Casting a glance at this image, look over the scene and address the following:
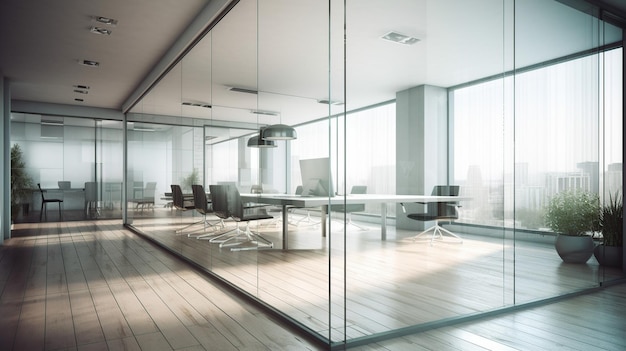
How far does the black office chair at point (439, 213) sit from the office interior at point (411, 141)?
0.04 m

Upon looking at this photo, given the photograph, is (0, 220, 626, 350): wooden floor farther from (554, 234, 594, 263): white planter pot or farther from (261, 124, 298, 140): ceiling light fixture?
(261, 124, 298, 140): ceiling light fixture

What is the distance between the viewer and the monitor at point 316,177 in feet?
8.83

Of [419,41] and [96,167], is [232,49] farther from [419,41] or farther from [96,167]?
[96,167]

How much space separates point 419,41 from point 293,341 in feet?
6.75

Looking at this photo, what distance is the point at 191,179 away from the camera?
503cm

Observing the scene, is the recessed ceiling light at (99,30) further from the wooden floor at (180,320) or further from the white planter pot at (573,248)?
the white planter pot at (573,248)

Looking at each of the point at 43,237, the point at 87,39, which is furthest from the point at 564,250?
the point at 43,237

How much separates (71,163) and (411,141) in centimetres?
1056

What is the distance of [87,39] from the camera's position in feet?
17.9

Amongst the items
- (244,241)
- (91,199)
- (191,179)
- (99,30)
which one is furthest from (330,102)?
(91,199)

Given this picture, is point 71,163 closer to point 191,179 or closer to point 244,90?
point 191,179

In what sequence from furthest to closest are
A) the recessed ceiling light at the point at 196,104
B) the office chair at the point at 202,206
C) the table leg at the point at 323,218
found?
the recessed ceiling light at the point at 196,104, the office chair at the point at 202,206, the table leg at the point at 323,218

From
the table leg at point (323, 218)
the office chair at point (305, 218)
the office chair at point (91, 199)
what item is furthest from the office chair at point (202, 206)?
the office chair at point (91, 199)

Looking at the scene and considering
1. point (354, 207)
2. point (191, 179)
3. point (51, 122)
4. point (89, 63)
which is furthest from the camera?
point (51, 122)
